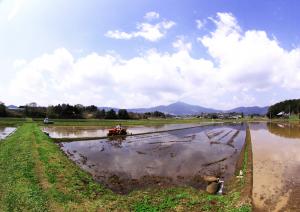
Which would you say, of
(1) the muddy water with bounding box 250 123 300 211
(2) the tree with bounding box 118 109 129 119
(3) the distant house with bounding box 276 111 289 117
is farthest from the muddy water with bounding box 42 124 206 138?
(3) the distant house with bounding box 276 111 289 117

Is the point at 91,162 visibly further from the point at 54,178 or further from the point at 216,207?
the point at 216,207

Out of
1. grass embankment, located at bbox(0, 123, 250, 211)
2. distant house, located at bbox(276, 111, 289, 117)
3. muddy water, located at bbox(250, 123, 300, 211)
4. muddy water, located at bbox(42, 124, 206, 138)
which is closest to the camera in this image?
grass embankment, located at bbox(0, 123, 250, 211)

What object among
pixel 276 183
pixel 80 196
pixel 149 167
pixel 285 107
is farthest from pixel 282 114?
pixel 80 196

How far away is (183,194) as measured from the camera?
38.0 ft

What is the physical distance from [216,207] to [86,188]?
17.0 ft

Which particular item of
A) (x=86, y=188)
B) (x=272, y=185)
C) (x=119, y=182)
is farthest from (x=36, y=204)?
(x=272, y=185)

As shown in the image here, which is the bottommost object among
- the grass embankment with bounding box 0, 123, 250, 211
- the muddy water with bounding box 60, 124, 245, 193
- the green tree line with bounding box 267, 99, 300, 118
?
the muddy water with bounding box 60, 124, 245, 193

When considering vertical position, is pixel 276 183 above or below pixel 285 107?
below

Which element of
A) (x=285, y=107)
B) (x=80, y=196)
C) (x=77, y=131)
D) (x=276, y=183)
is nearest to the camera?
(x=80, y=196)

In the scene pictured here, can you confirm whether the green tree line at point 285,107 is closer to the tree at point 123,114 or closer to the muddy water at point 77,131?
the tree at point 123,114

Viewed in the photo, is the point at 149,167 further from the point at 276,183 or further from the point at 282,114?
the point at 282,114

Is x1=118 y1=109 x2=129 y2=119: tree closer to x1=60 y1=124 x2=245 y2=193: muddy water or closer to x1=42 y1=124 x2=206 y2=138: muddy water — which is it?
x1=42 y1=124 x2=206 y2=138: muddy water

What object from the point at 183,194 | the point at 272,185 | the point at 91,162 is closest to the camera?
the point at 183,194

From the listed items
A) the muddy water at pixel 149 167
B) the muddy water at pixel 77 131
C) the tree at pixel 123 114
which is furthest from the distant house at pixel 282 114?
the muddy water at pixel 149 167
